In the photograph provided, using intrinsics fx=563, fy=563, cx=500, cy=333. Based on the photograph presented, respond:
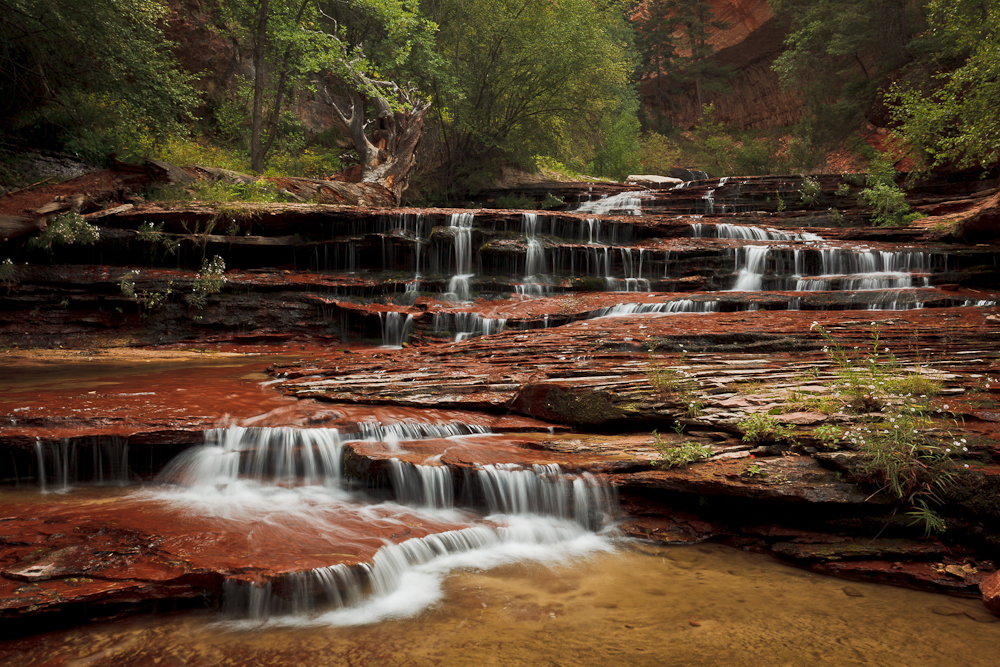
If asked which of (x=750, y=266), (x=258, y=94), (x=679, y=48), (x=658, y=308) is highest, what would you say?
(x=679, y=48)

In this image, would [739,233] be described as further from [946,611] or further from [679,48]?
[679,48]

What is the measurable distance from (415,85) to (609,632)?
71.3ft

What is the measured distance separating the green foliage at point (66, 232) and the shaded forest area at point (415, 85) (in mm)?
2734

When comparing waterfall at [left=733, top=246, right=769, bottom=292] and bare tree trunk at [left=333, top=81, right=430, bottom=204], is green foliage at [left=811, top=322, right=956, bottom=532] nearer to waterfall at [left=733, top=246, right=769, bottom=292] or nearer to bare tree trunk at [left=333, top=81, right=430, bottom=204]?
waterfall at [left=733, top=246, right=769, bottom=292]

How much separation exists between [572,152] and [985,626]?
28.4 metres

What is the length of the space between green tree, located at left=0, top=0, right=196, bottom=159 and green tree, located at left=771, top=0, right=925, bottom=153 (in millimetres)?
22057

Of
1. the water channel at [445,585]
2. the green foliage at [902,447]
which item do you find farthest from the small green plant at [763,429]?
the water channel at [445,585]

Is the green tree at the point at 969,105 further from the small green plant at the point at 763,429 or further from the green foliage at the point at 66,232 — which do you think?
the green foliage at the point at 66,232

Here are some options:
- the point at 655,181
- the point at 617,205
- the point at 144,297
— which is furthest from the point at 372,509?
the point at 655,181

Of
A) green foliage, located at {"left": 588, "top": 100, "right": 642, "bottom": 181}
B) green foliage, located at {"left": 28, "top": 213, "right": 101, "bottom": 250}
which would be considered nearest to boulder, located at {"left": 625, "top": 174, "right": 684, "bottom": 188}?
green foliage, located at {"left": 588, "top": 100, "right": 642, "bottom": 181}

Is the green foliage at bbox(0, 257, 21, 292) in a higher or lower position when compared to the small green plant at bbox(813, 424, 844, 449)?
higher

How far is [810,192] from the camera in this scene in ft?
61.3

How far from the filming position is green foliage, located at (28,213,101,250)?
35.3ft

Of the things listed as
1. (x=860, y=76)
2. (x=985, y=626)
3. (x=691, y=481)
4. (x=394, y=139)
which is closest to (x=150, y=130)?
(x=394, y=139)
